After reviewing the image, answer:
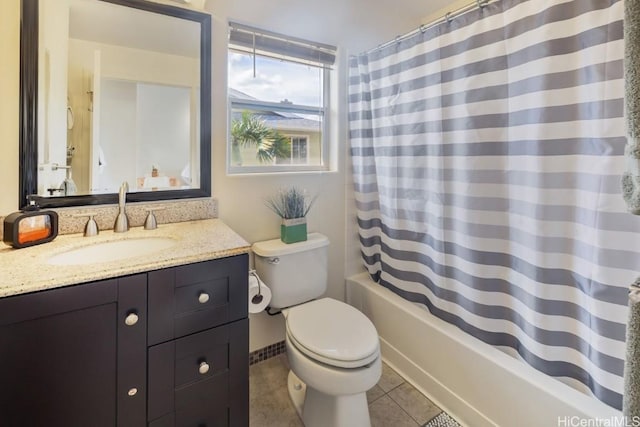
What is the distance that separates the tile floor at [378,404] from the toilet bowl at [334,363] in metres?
0.13

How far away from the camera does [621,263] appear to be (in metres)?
0.97

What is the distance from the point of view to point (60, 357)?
829mm

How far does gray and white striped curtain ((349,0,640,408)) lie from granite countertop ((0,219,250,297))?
0.97 meters

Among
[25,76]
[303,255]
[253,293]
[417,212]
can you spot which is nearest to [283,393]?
[253,293]

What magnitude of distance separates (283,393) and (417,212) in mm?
1165

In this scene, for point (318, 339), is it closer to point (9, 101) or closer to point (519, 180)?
point (519, 180)

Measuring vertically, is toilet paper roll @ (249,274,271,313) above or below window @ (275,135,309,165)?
below

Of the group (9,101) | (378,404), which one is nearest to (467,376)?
(378,404)

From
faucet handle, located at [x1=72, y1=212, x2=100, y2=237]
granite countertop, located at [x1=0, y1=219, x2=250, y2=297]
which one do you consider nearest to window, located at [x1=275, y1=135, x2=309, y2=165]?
granite countertop, located at [x1=0, y1=219, x2=250, y2=297]

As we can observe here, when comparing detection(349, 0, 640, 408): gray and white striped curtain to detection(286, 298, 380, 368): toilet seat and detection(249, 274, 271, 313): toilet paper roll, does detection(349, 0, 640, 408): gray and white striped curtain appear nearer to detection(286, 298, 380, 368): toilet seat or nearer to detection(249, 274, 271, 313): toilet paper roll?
detection(286, 298, 380, 368): toilet seat

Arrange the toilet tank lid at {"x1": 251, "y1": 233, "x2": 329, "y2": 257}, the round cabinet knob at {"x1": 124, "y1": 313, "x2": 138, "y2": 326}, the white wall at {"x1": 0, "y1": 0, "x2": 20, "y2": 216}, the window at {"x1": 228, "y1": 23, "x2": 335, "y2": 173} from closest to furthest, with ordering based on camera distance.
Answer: the round cabinet knob at {"x1": 124, "y1": 313, "x2": 138, "y2": 326}, the white wall at {"x1": 0, "y1": 0, "x2": 20, "y2": 216}, the toilet tank lid at {"x1": 251, "y1": 233, "x2": 329, "y2": 257}, the window at {"x1": 228, "y1": 23, "x2": 335, "y2": 173}

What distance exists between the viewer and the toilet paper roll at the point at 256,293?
1.42 meters

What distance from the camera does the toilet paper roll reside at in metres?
1.42

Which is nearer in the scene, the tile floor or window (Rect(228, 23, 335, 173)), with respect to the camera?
the tile floor
